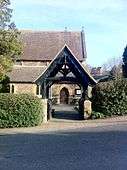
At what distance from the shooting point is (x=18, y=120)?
2902 centimetres

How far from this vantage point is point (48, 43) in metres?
60.5

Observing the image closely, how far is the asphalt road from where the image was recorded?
515 inches

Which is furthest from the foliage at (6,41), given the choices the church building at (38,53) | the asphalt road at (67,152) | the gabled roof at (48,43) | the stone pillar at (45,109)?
the gabled roof at (48,43)

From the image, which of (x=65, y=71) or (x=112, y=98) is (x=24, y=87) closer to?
(x=65, y=71)

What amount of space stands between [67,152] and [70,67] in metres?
22.1

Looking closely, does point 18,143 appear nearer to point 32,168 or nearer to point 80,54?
point 32,168

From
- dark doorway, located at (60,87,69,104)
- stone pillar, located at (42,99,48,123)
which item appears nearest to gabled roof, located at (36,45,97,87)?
stone pillar, located at (42,99,48,123)

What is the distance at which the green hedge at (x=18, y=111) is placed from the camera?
29.0m

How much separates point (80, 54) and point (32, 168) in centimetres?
4674

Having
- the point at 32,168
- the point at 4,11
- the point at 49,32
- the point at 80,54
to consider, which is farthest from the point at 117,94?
the point at 49,32

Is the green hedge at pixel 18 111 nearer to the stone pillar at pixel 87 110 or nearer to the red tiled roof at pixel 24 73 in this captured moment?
the stone pillar at pixel 87 110

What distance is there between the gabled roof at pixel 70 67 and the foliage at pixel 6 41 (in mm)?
3657

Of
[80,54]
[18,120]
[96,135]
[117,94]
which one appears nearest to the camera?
[96,135]

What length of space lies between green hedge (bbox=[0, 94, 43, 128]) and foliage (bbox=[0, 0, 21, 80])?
3443 mm
